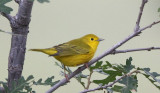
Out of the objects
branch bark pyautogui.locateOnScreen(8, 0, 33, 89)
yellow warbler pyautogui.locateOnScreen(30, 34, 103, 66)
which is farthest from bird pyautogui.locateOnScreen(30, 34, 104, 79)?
branch bark pyautogui.locateOnScreen(8, 0, 33, 89)

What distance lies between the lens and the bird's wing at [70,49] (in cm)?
108

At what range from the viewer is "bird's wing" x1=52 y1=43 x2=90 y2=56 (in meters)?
1.08

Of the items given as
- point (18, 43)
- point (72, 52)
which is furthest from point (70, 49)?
point (18, 43)

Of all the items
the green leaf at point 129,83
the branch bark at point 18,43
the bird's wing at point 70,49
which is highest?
the bird's wing at point 70,49

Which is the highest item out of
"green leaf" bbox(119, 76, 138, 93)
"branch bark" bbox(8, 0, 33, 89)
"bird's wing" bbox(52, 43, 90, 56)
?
"bird's wing" bbox(52, 43, 90, 56)

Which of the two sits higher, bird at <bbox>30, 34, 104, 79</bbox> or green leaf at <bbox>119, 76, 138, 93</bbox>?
bird at <bbox>30, 34, 104, 79</bbox>

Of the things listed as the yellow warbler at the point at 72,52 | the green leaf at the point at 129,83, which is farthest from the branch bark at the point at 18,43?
the green leaf at the point at 129,83

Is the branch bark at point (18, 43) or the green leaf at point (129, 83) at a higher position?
the branch bark at point (18, 43)

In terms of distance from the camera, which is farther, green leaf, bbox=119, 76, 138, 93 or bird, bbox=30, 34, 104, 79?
bird, bbox=30, 34, 104, 79

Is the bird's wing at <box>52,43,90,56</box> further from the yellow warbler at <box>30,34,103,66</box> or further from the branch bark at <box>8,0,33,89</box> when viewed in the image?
the branch bark at <box>8,0,33,89</box>

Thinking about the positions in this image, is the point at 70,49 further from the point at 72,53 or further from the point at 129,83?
the point at 129,83

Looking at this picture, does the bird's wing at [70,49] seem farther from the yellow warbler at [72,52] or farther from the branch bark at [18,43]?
the branch bark at [18,43]

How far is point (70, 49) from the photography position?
3.64 ft

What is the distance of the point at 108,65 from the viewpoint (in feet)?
2.55
